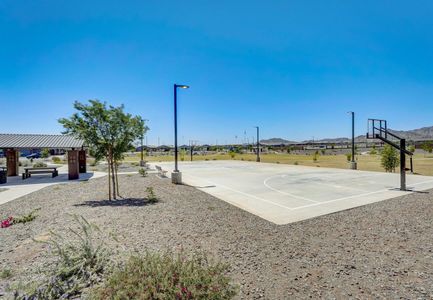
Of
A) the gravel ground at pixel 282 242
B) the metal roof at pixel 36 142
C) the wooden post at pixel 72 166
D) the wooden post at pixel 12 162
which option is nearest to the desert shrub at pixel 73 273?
the gravel ground at pixel 282 242

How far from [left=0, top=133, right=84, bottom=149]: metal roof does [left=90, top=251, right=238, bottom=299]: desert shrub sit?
21.0 meters

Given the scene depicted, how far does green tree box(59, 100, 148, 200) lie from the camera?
34.5 feet

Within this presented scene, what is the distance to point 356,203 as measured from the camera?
32.3 ft

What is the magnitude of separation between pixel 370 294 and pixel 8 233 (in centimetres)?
854

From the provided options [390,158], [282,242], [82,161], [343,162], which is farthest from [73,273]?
[343,162]

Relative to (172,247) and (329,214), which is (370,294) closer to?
(172,247)

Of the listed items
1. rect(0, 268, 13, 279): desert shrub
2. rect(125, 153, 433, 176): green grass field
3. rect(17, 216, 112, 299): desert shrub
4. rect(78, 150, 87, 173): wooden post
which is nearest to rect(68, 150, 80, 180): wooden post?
rect(78, 150, 87, 173): wooden post

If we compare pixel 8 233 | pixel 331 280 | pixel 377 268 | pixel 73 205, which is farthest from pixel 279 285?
pixel 73 205

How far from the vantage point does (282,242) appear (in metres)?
5.74

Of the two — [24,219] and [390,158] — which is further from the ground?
[390,158]

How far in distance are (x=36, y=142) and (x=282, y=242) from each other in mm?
25277

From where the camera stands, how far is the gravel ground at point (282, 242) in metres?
3.98

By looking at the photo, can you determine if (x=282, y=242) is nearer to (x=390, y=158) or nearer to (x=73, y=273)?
(x=73, y=273)

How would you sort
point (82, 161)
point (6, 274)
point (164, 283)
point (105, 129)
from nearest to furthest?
point (164, 283), point (6, 274), point (105, 129), point (82, 161)
